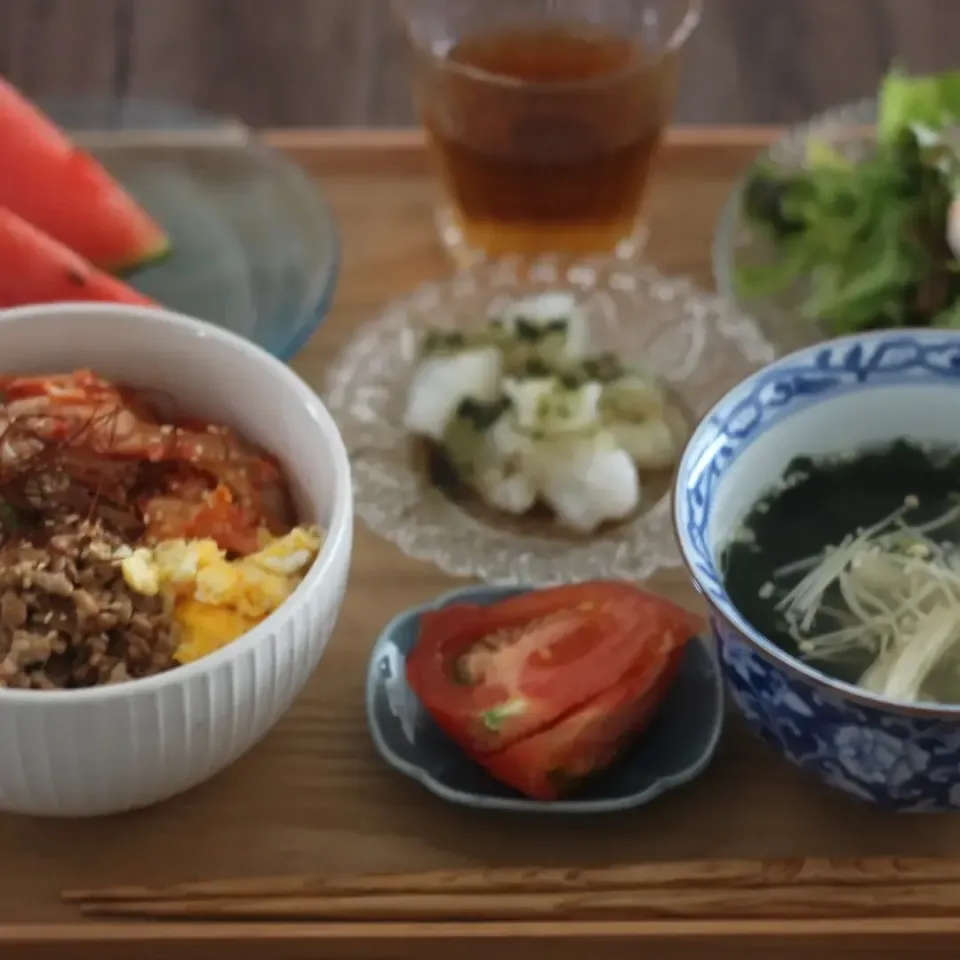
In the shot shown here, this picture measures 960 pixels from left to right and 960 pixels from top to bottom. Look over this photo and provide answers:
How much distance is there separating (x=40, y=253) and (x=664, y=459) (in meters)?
0.48

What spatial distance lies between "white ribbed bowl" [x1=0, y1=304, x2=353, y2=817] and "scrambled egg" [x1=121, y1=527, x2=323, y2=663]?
0.10 ft

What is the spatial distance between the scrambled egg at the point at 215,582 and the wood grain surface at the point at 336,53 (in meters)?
1.03

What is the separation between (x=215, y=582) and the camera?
2.62 ft

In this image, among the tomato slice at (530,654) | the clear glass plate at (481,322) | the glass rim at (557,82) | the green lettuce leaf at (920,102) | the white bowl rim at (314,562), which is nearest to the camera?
the white bowl rim at (314,562)

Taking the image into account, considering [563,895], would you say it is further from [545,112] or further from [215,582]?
[545,112]

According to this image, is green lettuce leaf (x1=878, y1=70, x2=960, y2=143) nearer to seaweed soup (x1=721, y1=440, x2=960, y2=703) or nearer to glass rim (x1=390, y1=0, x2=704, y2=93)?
glass rim (x1=390, y1=0, x2=704, y2=93)

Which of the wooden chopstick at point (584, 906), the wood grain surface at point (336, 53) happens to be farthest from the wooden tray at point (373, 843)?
the wood grain surface at point (336, 53)

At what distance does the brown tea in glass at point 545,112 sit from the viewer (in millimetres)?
1152

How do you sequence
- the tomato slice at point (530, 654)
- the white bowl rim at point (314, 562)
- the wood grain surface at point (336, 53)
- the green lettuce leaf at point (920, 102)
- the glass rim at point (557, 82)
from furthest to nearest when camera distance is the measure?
the wood grain surface at point (336, 53)
the green lettuce leaf at point (920, 102)
the glass rim at point (557, 82)
the tomato slice at point (530, 654)
the white bowl rim at point (314, 562)

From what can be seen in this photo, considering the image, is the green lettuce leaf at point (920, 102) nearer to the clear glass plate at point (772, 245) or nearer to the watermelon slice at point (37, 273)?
the clear glass plate at point (772, 245)

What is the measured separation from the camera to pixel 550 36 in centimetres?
123

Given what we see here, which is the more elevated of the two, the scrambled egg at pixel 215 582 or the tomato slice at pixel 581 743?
the scrambled egg at pixel 215 582

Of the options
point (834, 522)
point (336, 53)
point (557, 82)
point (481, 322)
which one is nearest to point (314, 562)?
point (834, 522)

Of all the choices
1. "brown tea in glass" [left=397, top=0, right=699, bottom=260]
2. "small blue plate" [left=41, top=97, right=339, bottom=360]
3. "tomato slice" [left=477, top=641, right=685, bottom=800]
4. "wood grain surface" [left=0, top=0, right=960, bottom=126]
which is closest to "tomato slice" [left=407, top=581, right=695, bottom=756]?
"tomato slice" [left=477, top=641, right=685, bottom=800]
